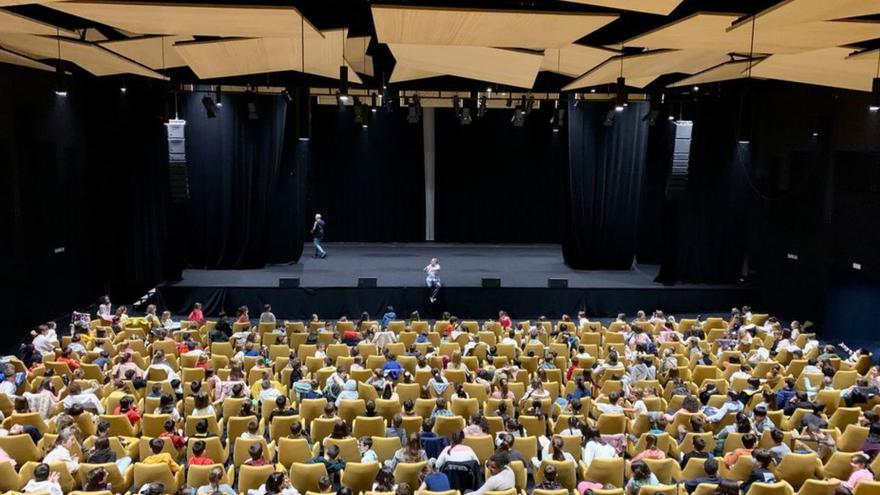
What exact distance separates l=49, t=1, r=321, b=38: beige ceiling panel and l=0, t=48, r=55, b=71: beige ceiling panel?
5.02 m

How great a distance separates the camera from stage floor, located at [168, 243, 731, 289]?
1756 cm

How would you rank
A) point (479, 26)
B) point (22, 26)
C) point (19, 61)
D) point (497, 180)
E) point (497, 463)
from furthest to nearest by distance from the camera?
point (497, 180), point (19, 61), point (22, 26), point (479, 26), point (497, 463)

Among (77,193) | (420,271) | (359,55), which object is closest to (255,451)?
(359,55)

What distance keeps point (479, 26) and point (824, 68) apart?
6.20 m

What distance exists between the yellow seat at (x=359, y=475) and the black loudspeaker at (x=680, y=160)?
40.2 ft

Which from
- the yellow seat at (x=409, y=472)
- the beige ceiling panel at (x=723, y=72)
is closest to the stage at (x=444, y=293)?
the beige ceiling panel at (x=723, y=72)

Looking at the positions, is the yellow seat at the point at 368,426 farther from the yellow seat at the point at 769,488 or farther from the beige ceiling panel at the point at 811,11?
the beige ceiling panel at the point at 811,11

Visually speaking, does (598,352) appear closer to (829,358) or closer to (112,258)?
(829,358)

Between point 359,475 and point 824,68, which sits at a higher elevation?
point 824,68

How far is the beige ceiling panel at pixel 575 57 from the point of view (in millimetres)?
11328

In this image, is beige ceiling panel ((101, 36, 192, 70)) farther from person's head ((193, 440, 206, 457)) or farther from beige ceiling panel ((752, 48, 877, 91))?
beige ceiling panel ((752, 48, 877, 91))

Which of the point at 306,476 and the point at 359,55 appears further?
the point at 359,55

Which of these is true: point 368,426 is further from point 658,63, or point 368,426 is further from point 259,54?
point 658,63

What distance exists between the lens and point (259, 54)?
11.2m
